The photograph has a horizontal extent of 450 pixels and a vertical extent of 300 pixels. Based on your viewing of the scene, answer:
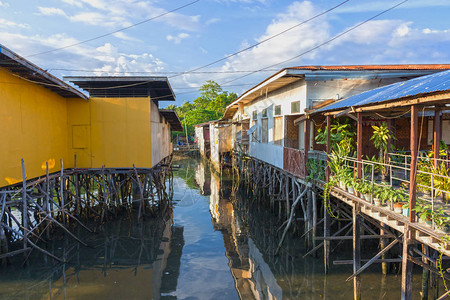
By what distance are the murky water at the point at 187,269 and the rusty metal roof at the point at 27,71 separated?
16.9 feet

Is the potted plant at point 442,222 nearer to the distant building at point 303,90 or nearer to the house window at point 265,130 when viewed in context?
the distant building at point 303,90

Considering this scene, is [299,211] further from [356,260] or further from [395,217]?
[395,217]

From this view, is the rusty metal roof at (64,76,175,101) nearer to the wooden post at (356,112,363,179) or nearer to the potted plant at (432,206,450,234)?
the wooden post at (356,112,363,179)

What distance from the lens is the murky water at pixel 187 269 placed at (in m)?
7.38

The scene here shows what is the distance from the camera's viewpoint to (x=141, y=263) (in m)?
9.09

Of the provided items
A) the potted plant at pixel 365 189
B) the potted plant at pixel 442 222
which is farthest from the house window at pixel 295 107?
the potted plant at pixel 442 222

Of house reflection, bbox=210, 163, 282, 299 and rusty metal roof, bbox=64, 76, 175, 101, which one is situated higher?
rusty metal roof, bbox=64, 76, 175, 101

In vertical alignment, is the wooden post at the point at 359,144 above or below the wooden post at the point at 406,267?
above

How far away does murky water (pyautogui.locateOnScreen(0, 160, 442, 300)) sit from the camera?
24.2 feet

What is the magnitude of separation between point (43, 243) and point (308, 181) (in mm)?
8435

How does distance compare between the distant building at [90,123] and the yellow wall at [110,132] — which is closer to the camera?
the distant building at [90,123]

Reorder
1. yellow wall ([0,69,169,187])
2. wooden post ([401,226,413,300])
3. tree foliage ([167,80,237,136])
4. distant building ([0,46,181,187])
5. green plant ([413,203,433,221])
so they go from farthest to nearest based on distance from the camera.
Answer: tree foliage ([167,80,237,136]), yellow wall ([0,69,169,187]), distant building ([0,46,181,187]), wooden post ([401,226,413,300]), green plant ([413,203,433,221])

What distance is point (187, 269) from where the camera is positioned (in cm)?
871

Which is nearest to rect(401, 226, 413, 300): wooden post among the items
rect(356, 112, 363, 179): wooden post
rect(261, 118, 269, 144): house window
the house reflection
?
rect(356, 112, 363, 179): wooden post
